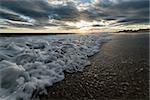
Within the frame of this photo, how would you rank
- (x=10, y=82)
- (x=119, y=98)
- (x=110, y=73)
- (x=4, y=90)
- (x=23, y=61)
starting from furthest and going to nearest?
(x=23, y=61) < (x=110, y=73) < (x=10, y=82) < (x=4, y=90) < (x=119, y=98)

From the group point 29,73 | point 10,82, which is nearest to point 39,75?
point 29,73

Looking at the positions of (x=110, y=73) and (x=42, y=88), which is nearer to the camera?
(x=42, y=88)

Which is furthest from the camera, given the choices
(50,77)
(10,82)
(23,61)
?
(23,61)

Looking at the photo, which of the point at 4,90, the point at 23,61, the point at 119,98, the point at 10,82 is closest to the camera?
the point at 119,98

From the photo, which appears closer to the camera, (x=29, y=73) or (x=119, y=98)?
(x=119, y=98)

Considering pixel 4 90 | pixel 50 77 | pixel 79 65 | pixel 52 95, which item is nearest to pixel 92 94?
pixel 52 95

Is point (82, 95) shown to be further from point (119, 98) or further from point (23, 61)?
point (23, 61)

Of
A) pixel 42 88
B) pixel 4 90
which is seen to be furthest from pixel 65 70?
pixel 4 90

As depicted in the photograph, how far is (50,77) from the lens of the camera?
3623mm

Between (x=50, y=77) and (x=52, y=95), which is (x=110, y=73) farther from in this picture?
(x=52, y=95)

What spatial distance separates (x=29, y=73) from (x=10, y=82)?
44 cm

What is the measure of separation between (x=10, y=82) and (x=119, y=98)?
1672mm

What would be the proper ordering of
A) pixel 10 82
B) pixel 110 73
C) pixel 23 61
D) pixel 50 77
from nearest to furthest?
pixel 10 82, pixel 50 77, pixel 110 73, pixel 23 61

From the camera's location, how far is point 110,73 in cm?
399
